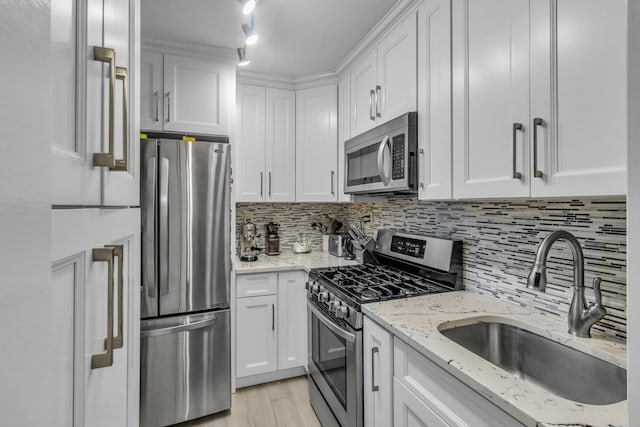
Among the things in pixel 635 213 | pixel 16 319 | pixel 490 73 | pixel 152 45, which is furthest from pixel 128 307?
pixel 152 45

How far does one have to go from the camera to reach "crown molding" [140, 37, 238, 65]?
7.27 feet

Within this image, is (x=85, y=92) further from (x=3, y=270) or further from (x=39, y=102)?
(x=3, y=270)

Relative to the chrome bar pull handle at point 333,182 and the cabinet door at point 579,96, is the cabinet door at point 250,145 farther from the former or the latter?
the cabinet door at point 579,96

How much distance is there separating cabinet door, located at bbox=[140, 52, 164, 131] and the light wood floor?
6.71ft

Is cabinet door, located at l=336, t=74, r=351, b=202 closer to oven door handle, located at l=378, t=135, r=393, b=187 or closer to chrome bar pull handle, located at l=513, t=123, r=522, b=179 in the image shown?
oven door handle, located at l=378, t=135, r=393, b=187

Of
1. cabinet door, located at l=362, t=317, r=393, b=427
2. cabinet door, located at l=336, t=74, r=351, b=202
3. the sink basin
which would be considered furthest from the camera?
cabinet door, located at l=336, t=74, r=351, b=202

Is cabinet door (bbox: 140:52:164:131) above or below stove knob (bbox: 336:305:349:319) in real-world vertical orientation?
above

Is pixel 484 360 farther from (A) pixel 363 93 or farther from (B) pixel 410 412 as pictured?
(A) pixel 363 93

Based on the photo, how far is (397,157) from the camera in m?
1.77

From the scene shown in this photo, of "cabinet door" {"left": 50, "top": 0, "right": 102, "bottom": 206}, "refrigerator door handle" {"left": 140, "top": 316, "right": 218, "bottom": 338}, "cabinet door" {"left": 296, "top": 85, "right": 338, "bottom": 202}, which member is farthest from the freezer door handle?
"cabinet door" {"left": 50, "top": 0, "right": 102, "bottom": 206}

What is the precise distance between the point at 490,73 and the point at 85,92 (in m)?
1.32

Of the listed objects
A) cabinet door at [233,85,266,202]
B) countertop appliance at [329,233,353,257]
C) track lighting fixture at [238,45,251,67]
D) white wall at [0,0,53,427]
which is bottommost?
countertop appliance at [329,233,353,257]

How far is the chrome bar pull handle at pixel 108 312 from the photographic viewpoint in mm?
549

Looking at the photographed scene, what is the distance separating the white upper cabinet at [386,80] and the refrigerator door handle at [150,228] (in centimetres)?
142
